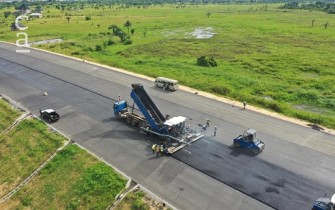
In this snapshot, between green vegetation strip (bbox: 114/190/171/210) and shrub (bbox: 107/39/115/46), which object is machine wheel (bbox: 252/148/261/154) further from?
shrub (bbox: 107/39/115/46)

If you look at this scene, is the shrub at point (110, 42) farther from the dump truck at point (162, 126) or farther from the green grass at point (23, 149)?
the dump truck at point (162, 126)

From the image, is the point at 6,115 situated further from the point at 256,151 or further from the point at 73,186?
the point at 256,151

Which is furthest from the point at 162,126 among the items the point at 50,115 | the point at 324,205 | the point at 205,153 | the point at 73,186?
the point at 324,205

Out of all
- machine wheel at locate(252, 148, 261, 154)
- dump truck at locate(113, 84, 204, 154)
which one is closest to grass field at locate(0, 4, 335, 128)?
machine wheel at locate(252, 148, 261, 154)

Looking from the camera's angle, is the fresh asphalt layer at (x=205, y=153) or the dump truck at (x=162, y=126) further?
the dump truck at (x=162, y=126)

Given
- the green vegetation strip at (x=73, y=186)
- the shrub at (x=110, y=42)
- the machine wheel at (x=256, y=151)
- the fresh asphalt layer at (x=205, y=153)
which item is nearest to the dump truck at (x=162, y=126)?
the fresh asphalt layer at (x=205, y=153)

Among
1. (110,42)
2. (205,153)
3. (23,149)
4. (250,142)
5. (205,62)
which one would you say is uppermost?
(110,42)
